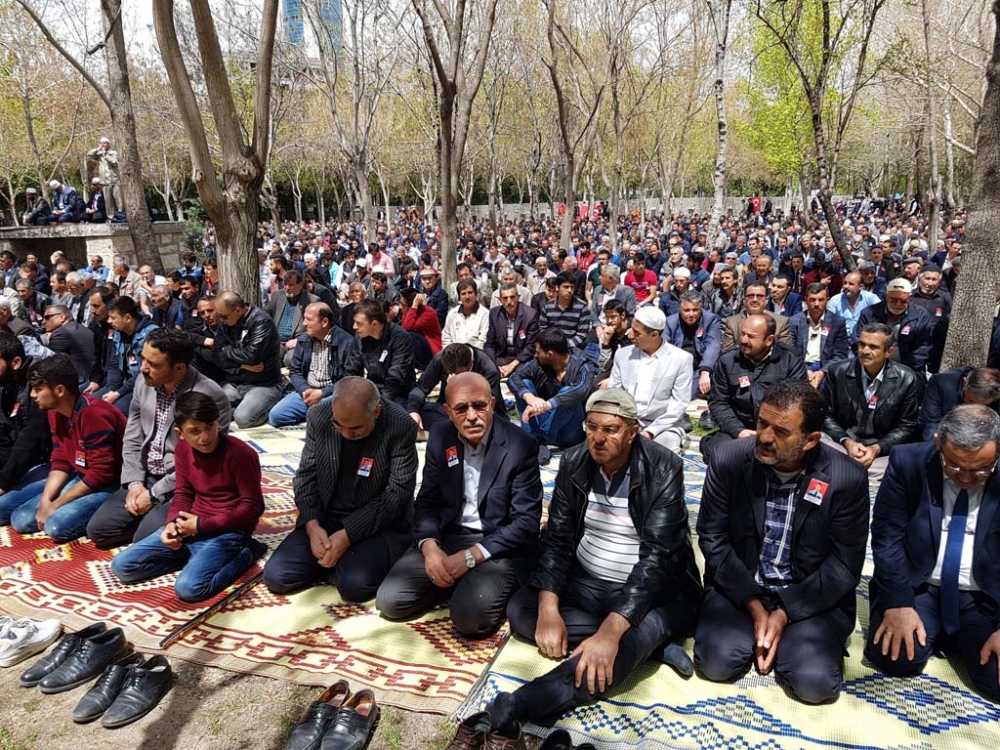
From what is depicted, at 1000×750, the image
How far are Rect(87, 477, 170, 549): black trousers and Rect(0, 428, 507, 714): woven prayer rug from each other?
112 mm

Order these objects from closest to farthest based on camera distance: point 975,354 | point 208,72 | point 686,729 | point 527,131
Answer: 1. point 686,729
2. point 975,354
3. point 208,72
4. point 527,131

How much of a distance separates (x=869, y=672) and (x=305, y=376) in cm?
563

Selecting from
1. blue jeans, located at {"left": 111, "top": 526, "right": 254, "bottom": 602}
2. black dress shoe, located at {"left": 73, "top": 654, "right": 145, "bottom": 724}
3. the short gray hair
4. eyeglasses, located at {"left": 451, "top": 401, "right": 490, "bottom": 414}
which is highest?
the short gray hair

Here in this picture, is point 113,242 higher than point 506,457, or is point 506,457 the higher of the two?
point 113,242

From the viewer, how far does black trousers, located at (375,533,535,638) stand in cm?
333

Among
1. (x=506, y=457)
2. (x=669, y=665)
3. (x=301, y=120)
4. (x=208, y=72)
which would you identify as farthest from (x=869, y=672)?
(x=301, y=120)

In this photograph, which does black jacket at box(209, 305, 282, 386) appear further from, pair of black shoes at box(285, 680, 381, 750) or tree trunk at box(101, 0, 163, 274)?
tree trunk at box(101, 0, 163, 274)

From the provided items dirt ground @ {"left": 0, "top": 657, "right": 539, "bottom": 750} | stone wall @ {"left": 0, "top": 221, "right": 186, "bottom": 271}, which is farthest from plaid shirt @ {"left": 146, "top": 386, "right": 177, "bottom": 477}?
stone wall @ {"left": 0, "top": 221, "right": 186, "bottom": 271}

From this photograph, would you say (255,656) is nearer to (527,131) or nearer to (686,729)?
(686,729)

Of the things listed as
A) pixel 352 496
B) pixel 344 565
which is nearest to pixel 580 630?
pixel 344 565

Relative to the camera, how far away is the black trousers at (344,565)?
3.70 m

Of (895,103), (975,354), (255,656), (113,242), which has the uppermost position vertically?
(895,103)

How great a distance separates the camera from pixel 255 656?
3275mm

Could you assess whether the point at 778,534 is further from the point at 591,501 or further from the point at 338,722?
the point at 338,722
